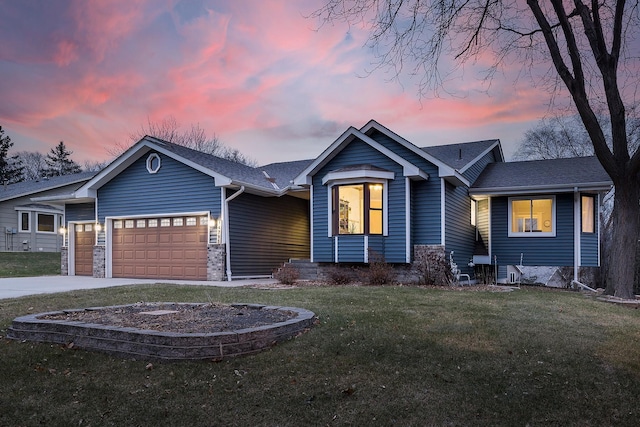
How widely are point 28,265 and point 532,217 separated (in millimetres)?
21478

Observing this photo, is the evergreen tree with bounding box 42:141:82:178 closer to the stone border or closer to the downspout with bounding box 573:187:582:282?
the downspout with bounding box 573:187:582:282

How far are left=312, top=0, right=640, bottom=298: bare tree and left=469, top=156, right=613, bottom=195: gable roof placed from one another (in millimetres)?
3904

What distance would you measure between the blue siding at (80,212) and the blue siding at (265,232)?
7057 millimetres

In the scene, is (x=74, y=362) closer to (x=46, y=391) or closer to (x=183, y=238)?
(x=46, y=391)

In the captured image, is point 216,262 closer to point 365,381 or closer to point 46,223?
point 365,381

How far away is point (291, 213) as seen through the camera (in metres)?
19.1

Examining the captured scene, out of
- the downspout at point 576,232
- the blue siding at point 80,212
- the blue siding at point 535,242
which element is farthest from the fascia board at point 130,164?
the downspout at point 576,232

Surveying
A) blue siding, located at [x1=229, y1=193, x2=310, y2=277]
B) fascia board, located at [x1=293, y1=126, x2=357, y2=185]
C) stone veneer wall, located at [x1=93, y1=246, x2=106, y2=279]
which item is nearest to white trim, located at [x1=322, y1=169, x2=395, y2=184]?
fascia board, located at [x1=293, y1=126, x2=357, y2=185]

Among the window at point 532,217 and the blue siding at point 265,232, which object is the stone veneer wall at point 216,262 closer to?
the blue siding at point 265,232

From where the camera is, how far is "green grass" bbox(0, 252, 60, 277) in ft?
62.7

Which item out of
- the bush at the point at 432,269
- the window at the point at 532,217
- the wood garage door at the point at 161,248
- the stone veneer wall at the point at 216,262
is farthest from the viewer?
the window at the point at 532,217

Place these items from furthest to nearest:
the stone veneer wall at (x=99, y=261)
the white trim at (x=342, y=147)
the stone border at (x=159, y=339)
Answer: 1. the stone veneer wall at (x=99, y=261)
2. the white trim at (x=342, y=147)
3. the stone border at (x=159, y=339)

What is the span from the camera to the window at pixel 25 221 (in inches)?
1077

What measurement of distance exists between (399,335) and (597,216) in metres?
13.4
